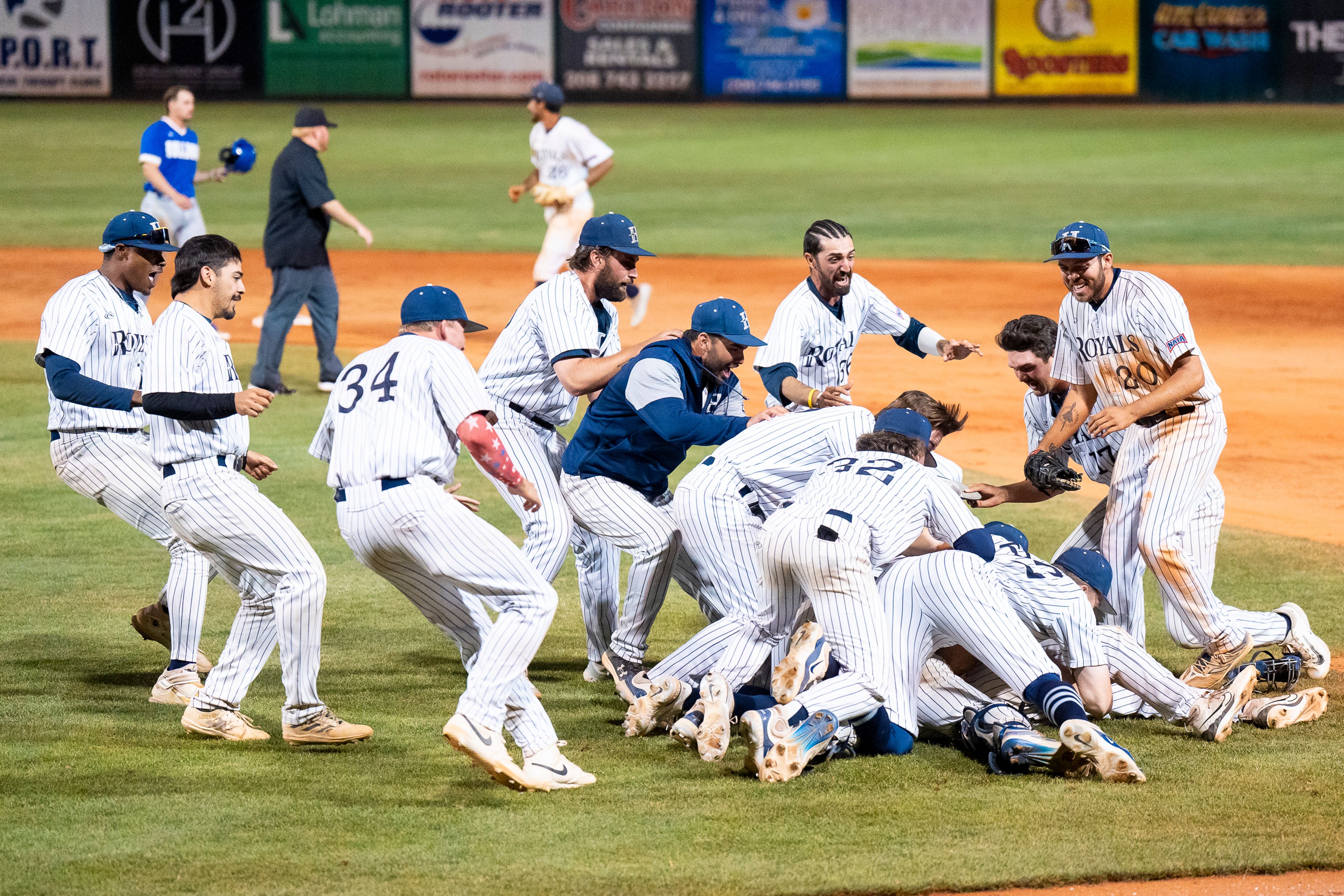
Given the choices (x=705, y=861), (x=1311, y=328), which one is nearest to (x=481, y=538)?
(x=705, y=861)

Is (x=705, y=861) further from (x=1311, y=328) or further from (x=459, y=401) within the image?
(x=1311, y=328)

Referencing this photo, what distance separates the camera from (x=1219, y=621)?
668 centimetres

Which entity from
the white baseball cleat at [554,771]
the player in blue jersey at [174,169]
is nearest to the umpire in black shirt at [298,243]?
the player in blue jersey at [174,169]

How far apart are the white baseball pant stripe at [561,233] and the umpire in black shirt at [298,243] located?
288cm

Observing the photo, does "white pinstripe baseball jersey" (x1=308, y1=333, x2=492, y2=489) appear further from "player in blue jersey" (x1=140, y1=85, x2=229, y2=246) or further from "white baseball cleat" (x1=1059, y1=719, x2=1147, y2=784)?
"player in blue jersey" (x1=140, y1=85, x2=229, y2=246)

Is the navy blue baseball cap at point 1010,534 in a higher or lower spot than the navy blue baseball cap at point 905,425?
lower

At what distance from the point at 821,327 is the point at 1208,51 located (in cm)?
3082

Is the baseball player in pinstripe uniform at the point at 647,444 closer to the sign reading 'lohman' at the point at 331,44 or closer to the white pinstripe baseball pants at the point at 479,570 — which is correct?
the white pinstripe baseball pants at the point at 479,570

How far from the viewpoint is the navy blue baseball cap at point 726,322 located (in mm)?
6445

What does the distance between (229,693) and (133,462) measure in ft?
4.00

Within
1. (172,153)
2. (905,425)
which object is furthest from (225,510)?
(172,153)

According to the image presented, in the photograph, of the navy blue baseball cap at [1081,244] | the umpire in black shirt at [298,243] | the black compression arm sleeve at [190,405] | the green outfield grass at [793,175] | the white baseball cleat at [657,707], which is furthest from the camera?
the green outfield grass at [793,175]

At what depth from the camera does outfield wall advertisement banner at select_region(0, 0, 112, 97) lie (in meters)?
35.6

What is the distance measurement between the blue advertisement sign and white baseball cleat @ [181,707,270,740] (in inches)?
1232
